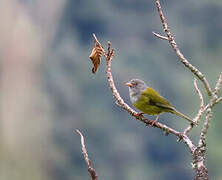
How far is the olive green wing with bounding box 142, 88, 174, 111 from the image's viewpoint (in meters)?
5.61

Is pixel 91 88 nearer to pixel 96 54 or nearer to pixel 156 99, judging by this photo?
pixel 156 99

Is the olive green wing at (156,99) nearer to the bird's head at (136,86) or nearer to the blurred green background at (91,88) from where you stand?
the bird's head at (136,86)

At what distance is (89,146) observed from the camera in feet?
166

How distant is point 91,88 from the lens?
5419 cm

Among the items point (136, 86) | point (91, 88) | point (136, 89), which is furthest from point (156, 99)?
point (91, 88)

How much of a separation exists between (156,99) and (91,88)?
4844 cm

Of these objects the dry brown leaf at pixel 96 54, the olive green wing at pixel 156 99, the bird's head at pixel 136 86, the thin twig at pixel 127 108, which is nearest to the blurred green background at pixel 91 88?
the bird's head at pixel 136 86

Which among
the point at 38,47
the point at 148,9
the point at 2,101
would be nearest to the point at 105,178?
the point at 2,101

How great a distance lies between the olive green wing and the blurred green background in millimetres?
34474

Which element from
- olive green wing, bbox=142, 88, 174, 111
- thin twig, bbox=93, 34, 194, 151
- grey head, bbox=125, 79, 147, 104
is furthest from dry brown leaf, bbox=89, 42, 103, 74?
grey head, bbox=125, 79, 147, 104

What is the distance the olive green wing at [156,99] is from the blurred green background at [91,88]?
113ft

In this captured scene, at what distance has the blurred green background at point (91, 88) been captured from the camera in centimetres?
4950

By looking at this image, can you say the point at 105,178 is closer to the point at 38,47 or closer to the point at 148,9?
the point at 38,47

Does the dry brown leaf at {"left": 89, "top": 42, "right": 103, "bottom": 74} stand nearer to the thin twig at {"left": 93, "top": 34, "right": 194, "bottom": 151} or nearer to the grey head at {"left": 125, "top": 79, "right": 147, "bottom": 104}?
the thin twig at {"left": 93, "top": 34, "right": 194, "bottom": 151}
